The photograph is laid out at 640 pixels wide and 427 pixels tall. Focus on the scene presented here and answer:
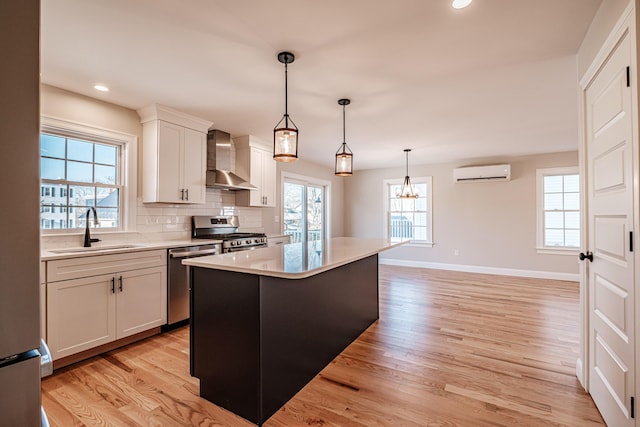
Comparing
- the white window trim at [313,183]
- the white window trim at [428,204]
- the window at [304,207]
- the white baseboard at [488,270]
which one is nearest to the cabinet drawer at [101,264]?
the white window trim at [313,183]

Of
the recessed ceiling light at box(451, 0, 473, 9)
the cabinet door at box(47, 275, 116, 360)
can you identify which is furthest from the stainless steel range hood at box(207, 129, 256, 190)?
the recessed ceiling light at box(451, 0, 473, 9)

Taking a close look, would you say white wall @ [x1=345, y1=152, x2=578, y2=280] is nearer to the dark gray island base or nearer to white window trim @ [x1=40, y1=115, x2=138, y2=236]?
the dark gray island base

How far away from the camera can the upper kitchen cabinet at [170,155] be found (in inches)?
132

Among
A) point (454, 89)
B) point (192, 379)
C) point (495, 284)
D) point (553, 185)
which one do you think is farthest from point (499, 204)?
point (192, 379)

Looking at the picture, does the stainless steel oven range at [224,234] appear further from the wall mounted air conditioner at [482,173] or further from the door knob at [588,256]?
the wall mounted air conditioner at [482,173]

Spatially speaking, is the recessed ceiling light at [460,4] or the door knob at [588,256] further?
the door knob at [588,256]

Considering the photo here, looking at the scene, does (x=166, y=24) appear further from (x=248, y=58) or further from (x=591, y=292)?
(x=591, y=292)

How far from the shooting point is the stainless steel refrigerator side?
2.07 feet

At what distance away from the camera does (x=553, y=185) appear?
5.69m

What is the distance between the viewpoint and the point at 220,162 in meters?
4.12

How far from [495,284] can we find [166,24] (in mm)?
5764

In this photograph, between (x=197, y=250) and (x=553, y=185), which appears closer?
(x=197, y=250)

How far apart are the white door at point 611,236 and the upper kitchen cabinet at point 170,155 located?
3.73 meters

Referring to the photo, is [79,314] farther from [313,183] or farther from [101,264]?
[313,183]
